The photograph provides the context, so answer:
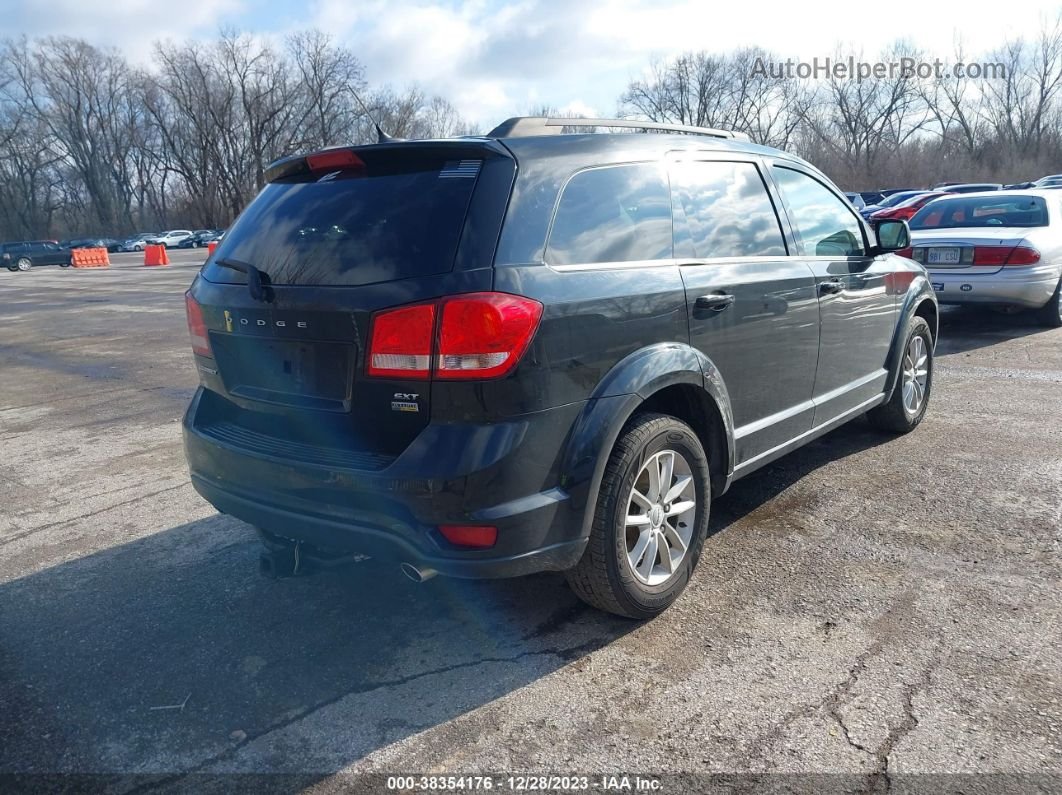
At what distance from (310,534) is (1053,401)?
230 inches

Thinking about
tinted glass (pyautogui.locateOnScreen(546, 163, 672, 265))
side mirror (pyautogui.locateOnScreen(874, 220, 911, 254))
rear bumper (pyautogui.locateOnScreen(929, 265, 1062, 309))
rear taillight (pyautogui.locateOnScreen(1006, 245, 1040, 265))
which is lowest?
rear bumper (pyautogui.locateOnScreen(929, 265, 1062, 309))

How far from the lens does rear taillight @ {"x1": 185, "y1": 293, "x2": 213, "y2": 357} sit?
333cm

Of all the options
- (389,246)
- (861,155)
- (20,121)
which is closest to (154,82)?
(20,121)

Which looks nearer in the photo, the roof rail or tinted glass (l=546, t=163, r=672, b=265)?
tinted glass (l=546, t=163, r=672, b=265)

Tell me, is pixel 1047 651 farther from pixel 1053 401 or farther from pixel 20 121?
pixel 20 121

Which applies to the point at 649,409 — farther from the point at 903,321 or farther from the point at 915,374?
the point at 915,374

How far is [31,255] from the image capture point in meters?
43.7

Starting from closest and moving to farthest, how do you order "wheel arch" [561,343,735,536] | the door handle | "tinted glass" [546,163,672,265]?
"wheel arch" [561,343,735,536], "tinted glass" [546,163,672,265], the door handle

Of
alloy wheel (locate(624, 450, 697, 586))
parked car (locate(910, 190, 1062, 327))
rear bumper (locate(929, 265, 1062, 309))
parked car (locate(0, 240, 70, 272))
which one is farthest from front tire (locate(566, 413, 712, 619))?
parked car (locate(0, 240, 70, 272))

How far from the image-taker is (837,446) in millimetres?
5387

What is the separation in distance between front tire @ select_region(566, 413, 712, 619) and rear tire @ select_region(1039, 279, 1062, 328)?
8.08 meters

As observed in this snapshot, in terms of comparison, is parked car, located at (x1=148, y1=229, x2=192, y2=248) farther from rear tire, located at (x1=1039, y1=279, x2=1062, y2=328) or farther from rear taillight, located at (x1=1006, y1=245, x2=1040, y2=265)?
rear taillight, located at (x1=1006, y1=245, x2=1040, y2=265)

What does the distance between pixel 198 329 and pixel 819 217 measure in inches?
128

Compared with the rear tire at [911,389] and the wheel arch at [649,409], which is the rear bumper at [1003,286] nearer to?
the rear tire at [911,389]
